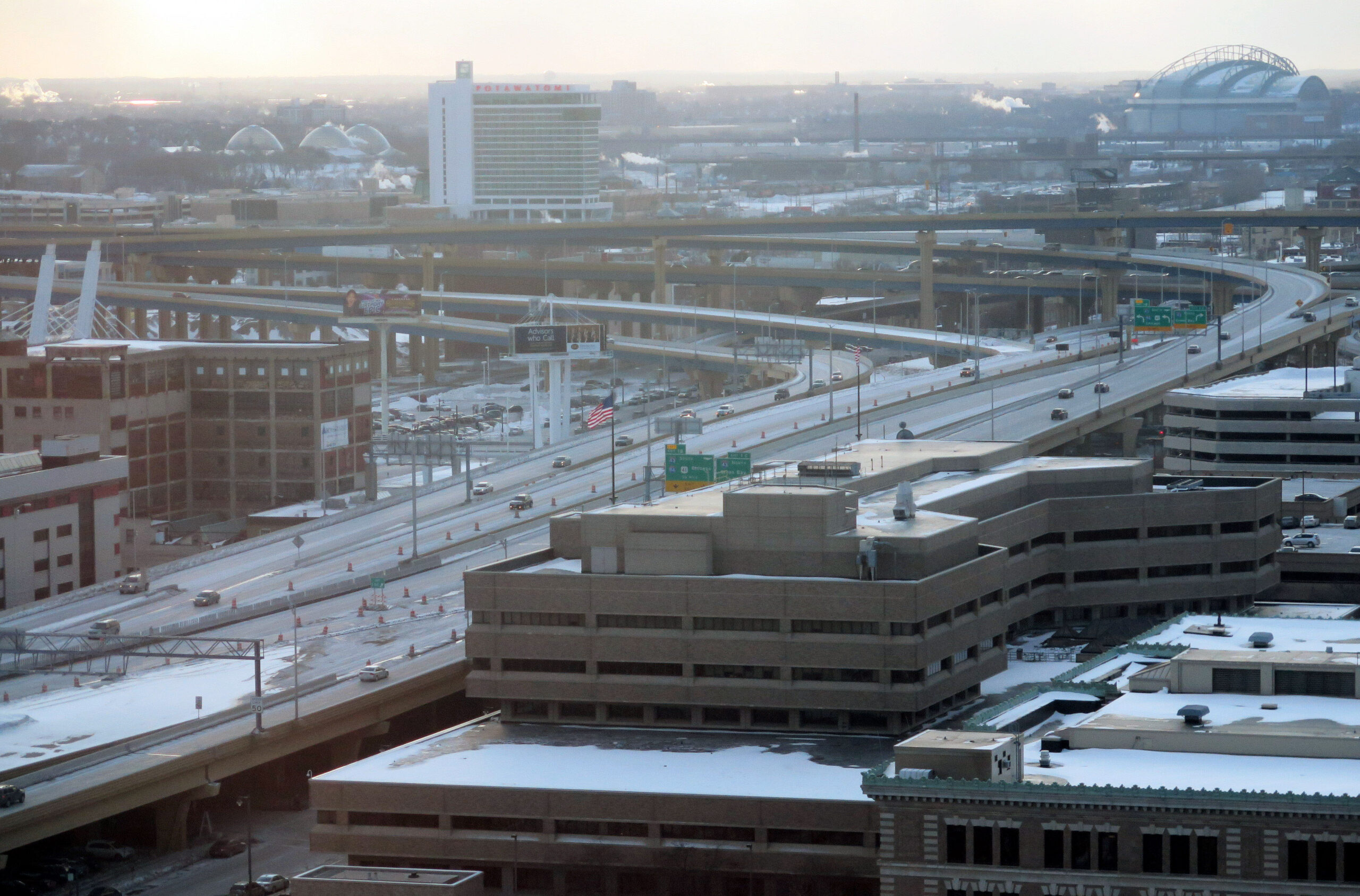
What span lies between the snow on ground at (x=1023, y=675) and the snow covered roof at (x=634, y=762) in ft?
23.1

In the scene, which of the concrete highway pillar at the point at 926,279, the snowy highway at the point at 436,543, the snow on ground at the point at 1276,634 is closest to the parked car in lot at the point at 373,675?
the snowy highway at the point at 436,543

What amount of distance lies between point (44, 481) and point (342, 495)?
27.6 metres

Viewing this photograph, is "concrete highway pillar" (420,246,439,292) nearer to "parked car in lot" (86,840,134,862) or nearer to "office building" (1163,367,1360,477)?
"office building" (1163,367,1360,477)

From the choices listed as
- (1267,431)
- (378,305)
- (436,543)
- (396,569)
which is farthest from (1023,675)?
(378,305)

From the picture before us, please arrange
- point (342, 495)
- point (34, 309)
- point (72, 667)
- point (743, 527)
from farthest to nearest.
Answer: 1. point (34, 309)
2. point (342, 495)
3. point (72, 667)
4. point (743, 527)

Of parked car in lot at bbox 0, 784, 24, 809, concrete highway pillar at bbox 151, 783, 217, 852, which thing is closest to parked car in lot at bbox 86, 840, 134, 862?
concrete highway pillar at bbox 151, 783, 217, 852

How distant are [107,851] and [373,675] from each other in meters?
9.73

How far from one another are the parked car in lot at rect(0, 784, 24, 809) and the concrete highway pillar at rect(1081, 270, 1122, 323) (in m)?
142

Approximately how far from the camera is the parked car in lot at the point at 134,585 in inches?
3127

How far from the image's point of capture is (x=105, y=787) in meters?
50.0

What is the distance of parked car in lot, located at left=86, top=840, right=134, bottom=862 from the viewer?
51719mm

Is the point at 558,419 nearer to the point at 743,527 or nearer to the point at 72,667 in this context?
the point at 72,667

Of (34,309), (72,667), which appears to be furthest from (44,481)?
(34,309)

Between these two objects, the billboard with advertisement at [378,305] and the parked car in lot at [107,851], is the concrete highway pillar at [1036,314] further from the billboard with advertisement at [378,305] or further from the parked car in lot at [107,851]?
the parked car in lot at [107,851]
